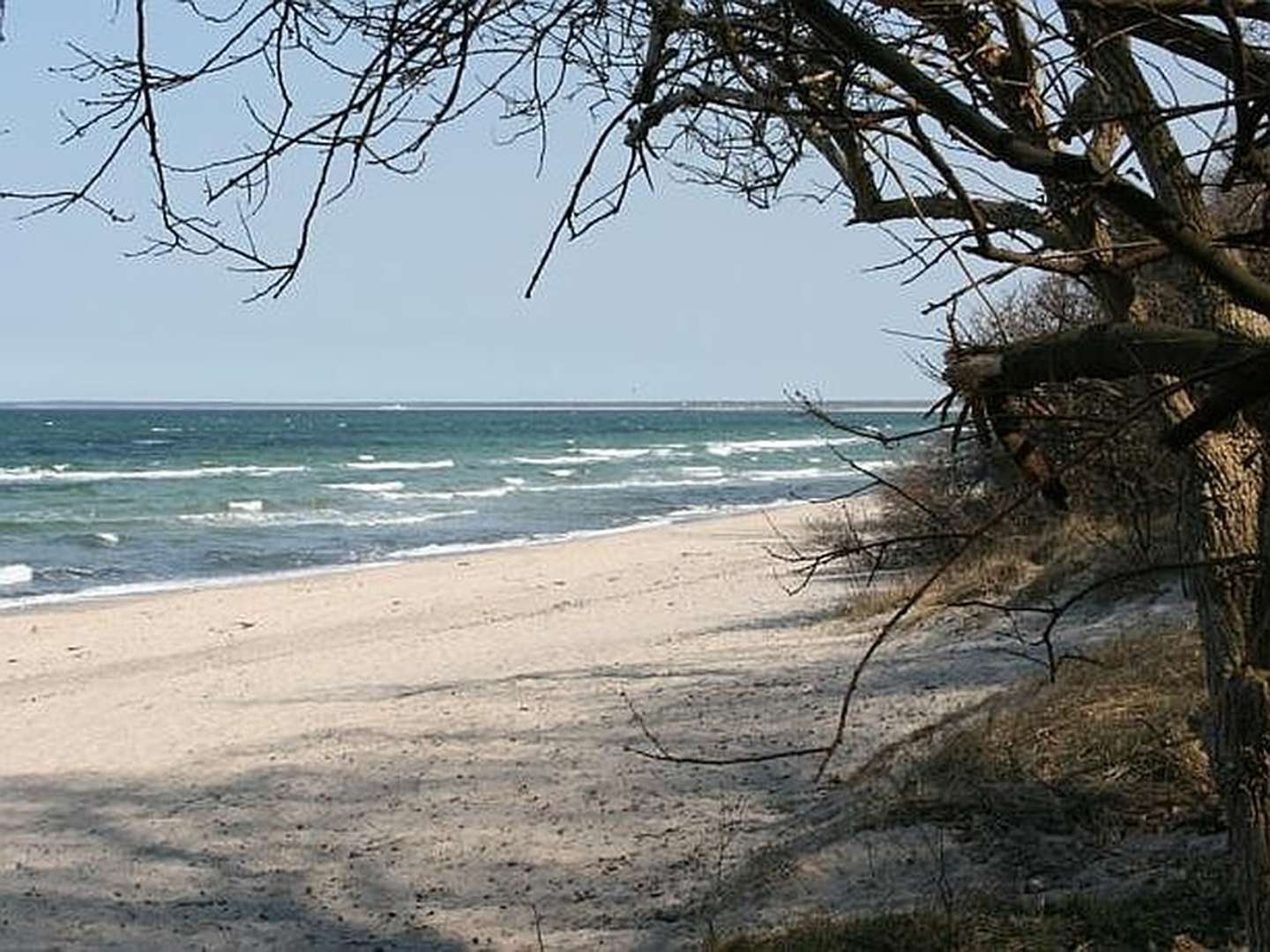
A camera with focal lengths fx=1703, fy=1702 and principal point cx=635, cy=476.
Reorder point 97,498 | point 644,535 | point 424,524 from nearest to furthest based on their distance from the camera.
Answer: point 644,535, point 424,524, point 97,498

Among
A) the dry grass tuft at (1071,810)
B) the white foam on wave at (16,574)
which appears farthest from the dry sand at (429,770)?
the white foam on wave at (16,574)

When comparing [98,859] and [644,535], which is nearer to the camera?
[98,859]

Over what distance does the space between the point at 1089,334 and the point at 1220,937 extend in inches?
104

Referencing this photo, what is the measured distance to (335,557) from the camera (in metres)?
32.0

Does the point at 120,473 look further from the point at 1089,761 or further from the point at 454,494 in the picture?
the point at 1089,761

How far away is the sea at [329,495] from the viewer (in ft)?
102

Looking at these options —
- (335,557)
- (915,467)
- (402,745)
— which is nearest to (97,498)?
(335,557)

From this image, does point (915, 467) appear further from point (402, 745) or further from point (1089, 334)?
point (1089, 334)

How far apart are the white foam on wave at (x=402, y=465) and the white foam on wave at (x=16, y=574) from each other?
3688cm

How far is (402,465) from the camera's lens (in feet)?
232

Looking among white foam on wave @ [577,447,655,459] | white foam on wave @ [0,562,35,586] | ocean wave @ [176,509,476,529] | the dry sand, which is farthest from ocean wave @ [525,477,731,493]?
the dry sand

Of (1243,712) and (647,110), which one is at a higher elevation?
(647,110)

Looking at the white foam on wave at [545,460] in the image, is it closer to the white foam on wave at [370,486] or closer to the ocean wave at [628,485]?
the ocean wave at [628,485]

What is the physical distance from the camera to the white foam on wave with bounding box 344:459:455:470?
67938 mm
